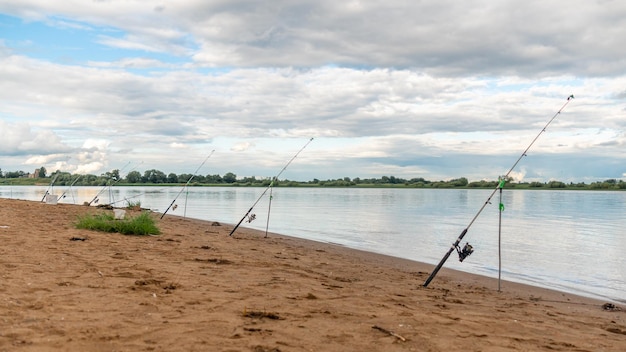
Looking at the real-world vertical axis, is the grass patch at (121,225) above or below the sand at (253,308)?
above

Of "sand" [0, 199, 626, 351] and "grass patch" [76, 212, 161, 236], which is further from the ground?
"grass patch" [76, 212, 161, 236]

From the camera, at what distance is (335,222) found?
84.5 ft

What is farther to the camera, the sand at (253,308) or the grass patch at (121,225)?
the grass patch at (121,225)

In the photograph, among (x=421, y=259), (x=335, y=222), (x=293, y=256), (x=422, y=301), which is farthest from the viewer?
(x=335, y=222)

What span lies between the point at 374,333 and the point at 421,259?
9.29 meters

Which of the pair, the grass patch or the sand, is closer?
the sand

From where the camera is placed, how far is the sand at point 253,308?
4.57 metres

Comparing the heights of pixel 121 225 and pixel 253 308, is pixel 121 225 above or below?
above

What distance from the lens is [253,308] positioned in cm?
576

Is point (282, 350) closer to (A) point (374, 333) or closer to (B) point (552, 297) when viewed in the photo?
(A) point (374, 333)

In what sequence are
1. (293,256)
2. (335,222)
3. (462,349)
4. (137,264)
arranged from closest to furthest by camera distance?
(462,349) < (137,264) < (293,256) < (335,222)

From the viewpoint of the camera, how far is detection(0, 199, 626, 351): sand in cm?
457

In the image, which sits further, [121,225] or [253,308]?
[121,225]

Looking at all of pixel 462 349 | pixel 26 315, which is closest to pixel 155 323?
pixel 26 315
